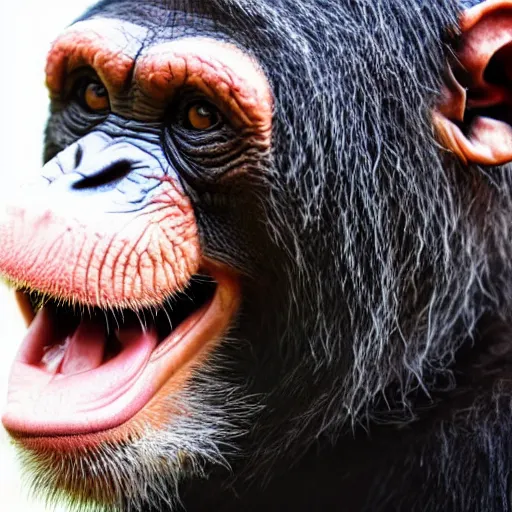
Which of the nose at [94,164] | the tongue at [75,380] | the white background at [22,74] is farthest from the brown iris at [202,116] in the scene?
the white background at [22,74]

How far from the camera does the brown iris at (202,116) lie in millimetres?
2473

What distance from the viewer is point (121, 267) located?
2.28 meters

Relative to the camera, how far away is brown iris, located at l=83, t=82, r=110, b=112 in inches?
105

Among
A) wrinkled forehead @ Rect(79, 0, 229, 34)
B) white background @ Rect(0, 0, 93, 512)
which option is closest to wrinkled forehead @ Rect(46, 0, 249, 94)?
wrinkled forehead @ Rect(79, 0, 229, 34)

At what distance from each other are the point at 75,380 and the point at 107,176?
48cm

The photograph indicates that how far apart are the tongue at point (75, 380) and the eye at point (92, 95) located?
0.56m

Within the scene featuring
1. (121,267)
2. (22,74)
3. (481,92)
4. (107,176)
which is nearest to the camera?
(121,267)

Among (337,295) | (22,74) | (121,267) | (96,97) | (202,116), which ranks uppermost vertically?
(22,74)

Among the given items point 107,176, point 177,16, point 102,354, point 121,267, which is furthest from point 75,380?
point 177,16

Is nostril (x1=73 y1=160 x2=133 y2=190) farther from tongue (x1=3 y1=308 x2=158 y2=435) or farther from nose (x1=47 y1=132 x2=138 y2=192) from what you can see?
tongue (x1=3 y1=308 x2=158 y2=435)

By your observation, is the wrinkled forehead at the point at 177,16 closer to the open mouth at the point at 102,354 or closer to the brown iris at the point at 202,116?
the brown iris at the point at 202,116

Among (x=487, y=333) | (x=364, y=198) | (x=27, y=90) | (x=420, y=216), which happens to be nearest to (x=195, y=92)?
(x=364, y=198)

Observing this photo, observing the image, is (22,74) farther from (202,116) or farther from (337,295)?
(337,295)

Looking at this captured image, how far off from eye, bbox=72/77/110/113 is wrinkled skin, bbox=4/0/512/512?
6cm
